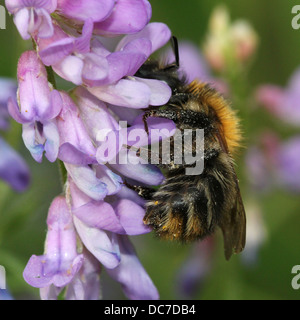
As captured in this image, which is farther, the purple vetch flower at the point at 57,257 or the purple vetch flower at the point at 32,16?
the purple vetch flower at the point at 57,257

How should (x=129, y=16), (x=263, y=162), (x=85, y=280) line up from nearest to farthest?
(x=129, y=16)
(x=85, y=280)
(x=263, y=162)

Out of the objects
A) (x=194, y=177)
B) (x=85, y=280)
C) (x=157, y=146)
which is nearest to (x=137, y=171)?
(x=157, y=146)

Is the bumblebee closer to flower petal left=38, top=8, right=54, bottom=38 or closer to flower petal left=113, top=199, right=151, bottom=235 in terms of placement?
flower petal left=113, top=199, right=151, bottom=235

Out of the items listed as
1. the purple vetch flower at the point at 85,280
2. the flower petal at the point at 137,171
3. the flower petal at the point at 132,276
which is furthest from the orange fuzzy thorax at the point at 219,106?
the purple vetch flower at the point at 85,280

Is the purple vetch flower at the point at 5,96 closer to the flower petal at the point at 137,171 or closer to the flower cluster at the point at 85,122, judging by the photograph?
the flower cluster at the point at 85,122

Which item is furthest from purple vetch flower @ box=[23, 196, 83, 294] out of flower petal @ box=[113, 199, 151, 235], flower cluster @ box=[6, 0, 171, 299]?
flower petal @ box=[113, 199, 151, 235]

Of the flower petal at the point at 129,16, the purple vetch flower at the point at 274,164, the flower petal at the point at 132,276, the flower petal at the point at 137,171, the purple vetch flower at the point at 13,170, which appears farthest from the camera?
the purple vetch flower at the point at 274,164

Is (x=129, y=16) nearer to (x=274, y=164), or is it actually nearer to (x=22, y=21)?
(x=22, y=21)
